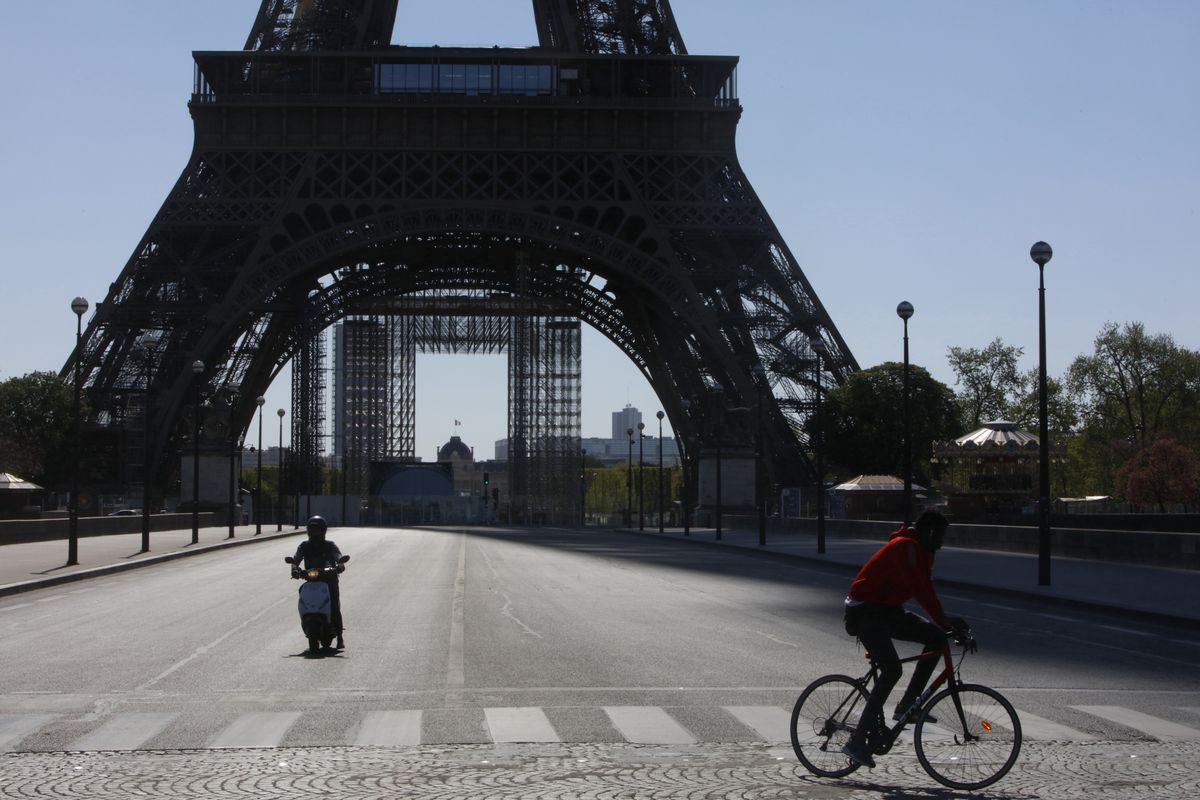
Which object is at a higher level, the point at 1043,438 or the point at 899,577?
the point at 1043,438

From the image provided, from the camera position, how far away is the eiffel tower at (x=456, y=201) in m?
66.4

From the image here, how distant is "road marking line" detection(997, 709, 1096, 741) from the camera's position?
11211mm

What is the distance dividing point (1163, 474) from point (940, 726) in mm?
76996

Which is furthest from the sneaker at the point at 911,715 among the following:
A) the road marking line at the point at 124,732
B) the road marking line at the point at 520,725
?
the road marking line at the point at 124,732

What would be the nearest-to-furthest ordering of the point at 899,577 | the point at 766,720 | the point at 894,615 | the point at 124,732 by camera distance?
the point at 899,577, the point at 894,615, the point at 124,732, the point at 766,720

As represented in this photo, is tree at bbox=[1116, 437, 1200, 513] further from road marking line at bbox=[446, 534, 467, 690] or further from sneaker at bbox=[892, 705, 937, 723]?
sneaker at bbox=[892, 705, 937, 723]

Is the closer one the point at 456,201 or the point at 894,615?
the point at 894,615

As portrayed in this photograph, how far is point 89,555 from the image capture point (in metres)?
38.7

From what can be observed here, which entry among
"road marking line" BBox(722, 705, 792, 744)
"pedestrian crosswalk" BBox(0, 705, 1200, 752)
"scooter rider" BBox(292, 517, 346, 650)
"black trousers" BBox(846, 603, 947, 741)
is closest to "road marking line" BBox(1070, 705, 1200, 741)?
"pedestrian crosswalk" BBox(0, 705, 1200, 752)

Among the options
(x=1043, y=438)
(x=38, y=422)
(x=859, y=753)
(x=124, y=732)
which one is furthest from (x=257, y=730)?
(x=38, y=422)

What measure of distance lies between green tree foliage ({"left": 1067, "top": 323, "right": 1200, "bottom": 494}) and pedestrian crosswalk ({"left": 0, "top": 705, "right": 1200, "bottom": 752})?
79707mm

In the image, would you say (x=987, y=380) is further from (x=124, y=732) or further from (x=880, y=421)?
(x=124, y=732)

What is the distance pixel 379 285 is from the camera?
8138 cm

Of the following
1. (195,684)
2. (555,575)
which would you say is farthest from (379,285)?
(195,684)
